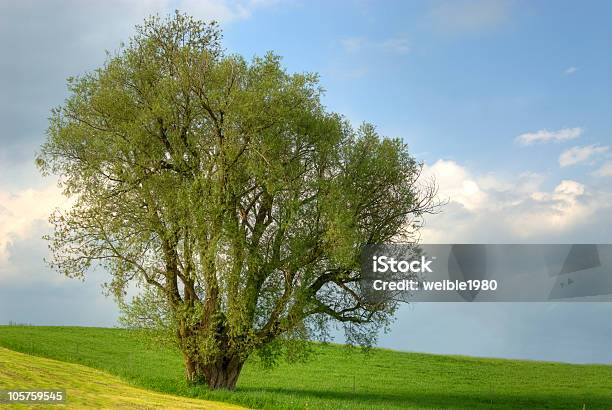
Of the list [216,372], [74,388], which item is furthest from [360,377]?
[74,388]

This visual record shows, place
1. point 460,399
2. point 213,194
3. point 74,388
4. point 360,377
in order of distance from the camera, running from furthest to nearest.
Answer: point 360,377, point 460,399, point 213,194, point 74,388

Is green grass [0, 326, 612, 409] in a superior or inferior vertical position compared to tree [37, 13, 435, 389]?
inferior

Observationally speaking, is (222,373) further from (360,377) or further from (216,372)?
(360,377)

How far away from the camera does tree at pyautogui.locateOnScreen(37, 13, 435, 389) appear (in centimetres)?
3086

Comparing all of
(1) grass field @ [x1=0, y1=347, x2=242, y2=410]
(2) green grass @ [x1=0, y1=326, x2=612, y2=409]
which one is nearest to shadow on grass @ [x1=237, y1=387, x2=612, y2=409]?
(2) green grass @ [x1=0, y1=326, x2=612, y2=409]

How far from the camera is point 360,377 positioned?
50.4m

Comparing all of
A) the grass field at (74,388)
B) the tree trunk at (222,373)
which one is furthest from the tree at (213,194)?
the grass field at (74,388)

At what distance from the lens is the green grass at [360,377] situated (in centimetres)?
3459

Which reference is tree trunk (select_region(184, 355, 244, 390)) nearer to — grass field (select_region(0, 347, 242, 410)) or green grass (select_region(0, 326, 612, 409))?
green grass (select_region(0, 326, 612, 409))

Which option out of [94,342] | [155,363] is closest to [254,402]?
[155,363]

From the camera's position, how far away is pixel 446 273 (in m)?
33.9

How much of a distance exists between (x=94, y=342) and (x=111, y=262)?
93.1 feet

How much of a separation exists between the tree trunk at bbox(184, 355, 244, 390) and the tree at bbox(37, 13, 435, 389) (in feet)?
0.22

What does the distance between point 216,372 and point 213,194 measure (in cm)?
891
